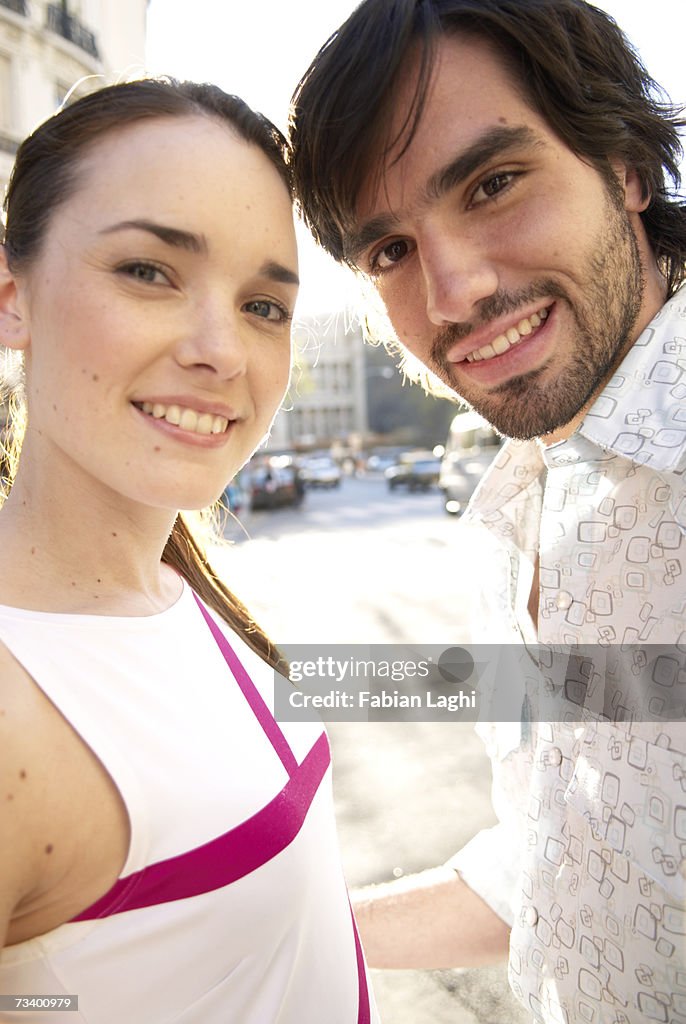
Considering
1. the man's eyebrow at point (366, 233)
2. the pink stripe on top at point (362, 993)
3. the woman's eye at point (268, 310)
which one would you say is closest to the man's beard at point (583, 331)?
the man's eyebrow at point (366, 233)

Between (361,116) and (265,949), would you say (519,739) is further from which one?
(361,116)

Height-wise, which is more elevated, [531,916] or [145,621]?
[145,621]

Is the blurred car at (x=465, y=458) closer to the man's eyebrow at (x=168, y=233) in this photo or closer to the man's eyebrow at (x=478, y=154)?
the man's eyebrow at (x=478, y=154)

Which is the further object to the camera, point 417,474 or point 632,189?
point 417,474

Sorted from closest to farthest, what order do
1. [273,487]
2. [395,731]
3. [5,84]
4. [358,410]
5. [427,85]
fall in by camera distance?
[427,85]
[395,731]
[5,84]
[273,487]
[358,410]

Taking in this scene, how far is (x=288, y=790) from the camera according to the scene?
1.13m

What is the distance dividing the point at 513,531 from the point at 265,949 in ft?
3.76

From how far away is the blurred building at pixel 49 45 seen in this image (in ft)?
10.9

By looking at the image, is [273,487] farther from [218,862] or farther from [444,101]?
[218,862]

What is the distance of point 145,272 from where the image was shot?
111 centimetres

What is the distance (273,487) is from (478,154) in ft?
71.2

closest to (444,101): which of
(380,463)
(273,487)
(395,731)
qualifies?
(395,731)

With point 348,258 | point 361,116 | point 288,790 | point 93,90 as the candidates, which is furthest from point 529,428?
point 93,90

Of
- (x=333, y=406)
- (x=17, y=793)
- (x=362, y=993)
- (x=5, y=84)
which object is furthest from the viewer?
(x=333, y=406)
